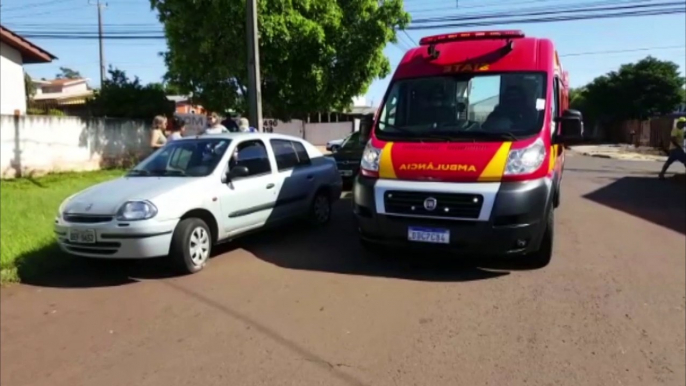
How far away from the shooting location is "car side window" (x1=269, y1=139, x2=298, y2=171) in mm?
7199

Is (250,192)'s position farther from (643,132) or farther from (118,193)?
(643,132)

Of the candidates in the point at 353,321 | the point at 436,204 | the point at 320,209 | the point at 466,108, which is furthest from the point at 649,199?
the point at 353,321

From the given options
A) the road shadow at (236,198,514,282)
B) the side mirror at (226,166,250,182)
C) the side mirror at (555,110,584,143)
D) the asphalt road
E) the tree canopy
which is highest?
the tree canopy

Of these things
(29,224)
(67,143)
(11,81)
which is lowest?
(29,224)

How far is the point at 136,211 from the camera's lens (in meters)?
5.35

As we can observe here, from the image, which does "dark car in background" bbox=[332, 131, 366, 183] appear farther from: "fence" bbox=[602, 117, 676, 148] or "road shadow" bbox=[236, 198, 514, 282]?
"fence" bbox=[602, 117, 676, 148]

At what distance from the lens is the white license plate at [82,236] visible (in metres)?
5.41

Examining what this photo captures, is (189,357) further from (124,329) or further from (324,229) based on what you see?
(324,229)

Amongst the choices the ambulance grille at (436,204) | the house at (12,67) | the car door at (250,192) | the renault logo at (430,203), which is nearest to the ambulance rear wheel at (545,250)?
the ambulance grille at (436,204)

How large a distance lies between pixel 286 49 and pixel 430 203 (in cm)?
957

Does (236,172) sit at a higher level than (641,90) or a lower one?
lower

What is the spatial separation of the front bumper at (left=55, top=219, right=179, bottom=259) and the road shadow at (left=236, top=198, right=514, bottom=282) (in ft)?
4.30

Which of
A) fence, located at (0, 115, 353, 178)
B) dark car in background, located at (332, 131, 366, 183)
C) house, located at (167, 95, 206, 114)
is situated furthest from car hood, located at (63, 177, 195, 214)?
house, located at (167, 95, 206, 114)

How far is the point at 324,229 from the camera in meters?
7.88
